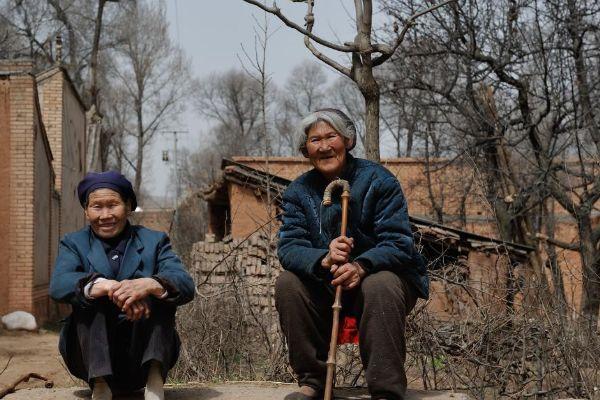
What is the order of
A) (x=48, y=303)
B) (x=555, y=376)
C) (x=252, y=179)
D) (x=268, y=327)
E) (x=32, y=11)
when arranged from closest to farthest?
(x=555, y=376) < (x=268, y=327) < (x=252, y=179) < (x=48, y=303) < (x=32, y=11)

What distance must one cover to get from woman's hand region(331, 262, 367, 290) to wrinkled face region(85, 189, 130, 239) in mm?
1030

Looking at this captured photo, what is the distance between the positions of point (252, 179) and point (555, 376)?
7.75 m

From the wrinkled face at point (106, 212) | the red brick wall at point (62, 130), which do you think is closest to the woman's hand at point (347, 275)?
the wrinkled face at point (106, 212)

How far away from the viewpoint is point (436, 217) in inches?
691

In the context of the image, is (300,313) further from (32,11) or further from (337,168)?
(32,11)

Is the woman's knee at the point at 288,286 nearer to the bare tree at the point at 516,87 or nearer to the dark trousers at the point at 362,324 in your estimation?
the dark trousers at the point at 362,324

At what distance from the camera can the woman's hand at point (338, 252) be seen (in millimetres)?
3580

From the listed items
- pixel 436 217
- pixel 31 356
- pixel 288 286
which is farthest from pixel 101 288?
pixel 436 217

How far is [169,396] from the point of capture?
4145 mm

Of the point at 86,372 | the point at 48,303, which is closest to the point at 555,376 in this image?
the point at 86,372

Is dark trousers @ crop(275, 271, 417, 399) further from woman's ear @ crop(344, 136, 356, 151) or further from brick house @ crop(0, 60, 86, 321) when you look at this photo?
brick house @ crop(0, 60, 86, 321)

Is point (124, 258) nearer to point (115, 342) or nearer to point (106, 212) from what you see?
point (106, 212)

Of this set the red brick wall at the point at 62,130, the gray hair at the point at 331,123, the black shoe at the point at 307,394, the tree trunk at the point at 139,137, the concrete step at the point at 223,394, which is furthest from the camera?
the tree trunk at the point at 139,137

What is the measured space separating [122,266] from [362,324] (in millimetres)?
1114
